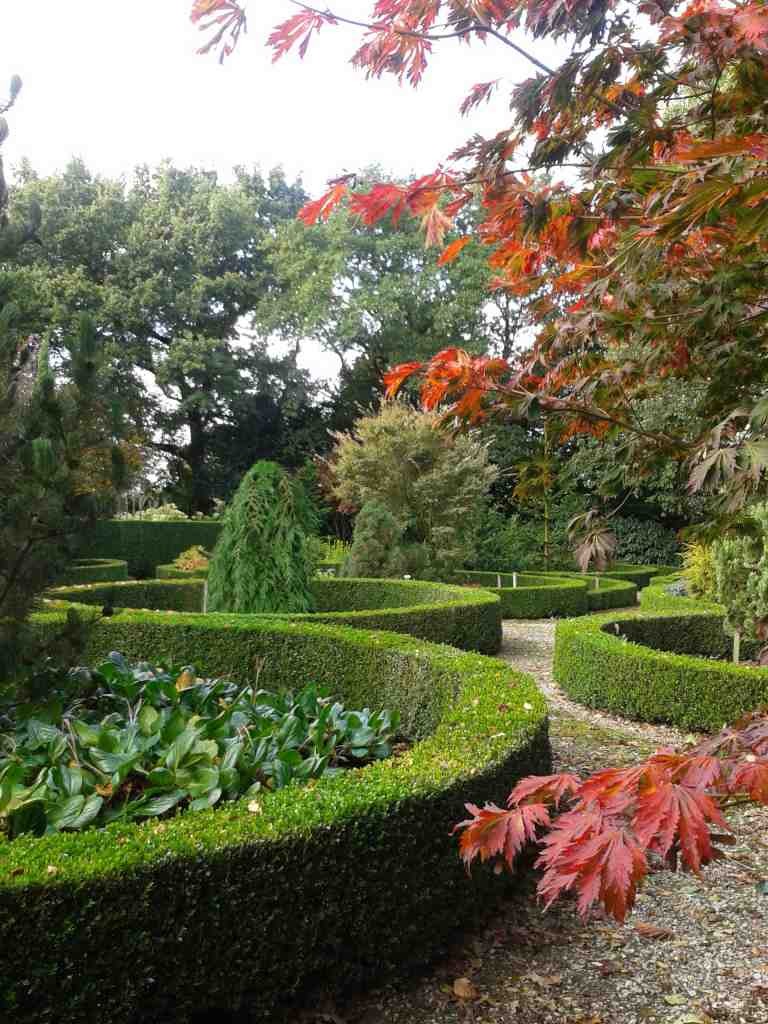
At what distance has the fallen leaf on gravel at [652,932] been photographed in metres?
3.05

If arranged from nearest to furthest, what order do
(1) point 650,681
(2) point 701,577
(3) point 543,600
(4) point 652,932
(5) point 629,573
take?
(4) point 652,932 < (1) point 650,681 < (2) point 701,577 < (3) point 543,600 < (5) point 629,573

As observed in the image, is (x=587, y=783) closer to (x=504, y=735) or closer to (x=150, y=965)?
(x=150, y=965)

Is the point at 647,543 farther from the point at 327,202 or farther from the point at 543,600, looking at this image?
the point at 327,202

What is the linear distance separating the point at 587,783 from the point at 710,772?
0.77ft

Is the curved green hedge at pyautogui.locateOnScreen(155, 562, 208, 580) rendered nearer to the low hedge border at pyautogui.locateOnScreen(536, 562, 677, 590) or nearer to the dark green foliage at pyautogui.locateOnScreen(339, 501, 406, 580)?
the dark green foliage at pyautogui.locateOnScreen(339, 501, 406, 580)

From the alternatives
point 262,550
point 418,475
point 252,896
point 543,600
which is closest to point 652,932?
point 252,896

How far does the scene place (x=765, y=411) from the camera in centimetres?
170

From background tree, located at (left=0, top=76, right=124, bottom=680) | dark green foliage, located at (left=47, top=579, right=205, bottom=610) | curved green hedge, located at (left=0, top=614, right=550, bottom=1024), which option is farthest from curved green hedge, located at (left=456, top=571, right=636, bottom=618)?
curved green hedge, located at (left=0, top=614, right=550, bottom=1024)

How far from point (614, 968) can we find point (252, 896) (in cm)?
133

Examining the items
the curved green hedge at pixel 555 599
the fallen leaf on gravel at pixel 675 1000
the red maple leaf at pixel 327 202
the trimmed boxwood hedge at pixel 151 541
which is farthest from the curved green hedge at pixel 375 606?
the trimmed boxwood hedge at pixel 151 541

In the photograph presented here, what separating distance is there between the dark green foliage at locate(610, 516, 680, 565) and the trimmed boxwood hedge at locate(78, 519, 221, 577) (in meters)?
10.8

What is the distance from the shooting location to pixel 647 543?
22172mm

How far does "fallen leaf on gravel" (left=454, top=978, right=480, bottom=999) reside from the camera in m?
2.67

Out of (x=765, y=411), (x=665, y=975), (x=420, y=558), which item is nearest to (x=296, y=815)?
(x=665, y=975)
